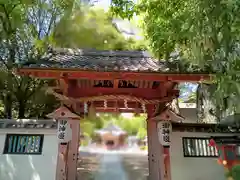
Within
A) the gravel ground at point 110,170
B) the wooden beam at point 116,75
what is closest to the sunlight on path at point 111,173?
the gravel ground at point 110,170

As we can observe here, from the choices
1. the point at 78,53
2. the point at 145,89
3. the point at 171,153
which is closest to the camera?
the point at 171,153

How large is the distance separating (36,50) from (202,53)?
6007mm

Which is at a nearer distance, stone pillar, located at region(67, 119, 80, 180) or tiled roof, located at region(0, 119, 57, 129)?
tiled roof, located at region(0, 119, 57, 129)

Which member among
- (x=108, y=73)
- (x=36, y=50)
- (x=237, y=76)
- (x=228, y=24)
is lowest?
(x=237, y=76)

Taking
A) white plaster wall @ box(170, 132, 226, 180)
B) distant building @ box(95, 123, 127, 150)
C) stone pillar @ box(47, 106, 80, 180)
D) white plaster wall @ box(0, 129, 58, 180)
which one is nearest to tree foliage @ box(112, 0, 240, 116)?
white plaster wall @ box(170, 132, 226, 180)

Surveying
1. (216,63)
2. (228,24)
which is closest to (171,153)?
(216,63)

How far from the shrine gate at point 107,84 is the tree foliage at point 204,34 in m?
0.47

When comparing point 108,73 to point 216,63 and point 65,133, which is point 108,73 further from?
point 216,63

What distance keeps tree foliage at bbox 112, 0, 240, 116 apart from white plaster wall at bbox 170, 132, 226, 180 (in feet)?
4.56

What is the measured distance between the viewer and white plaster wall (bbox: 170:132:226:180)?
4.71 metres

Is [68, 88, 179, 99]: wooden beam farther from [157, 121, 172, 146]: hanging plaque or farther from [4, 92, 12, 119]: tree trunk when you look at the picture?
[4, 92, 12, 119]: tree trunk

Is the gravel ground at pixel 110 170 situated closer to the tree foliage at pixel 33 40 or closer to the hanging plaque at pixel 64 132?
the tree foliage at pixel 33 40

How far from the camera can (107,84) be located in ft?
17.1

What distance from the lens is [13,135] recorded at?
4691 millimetres
